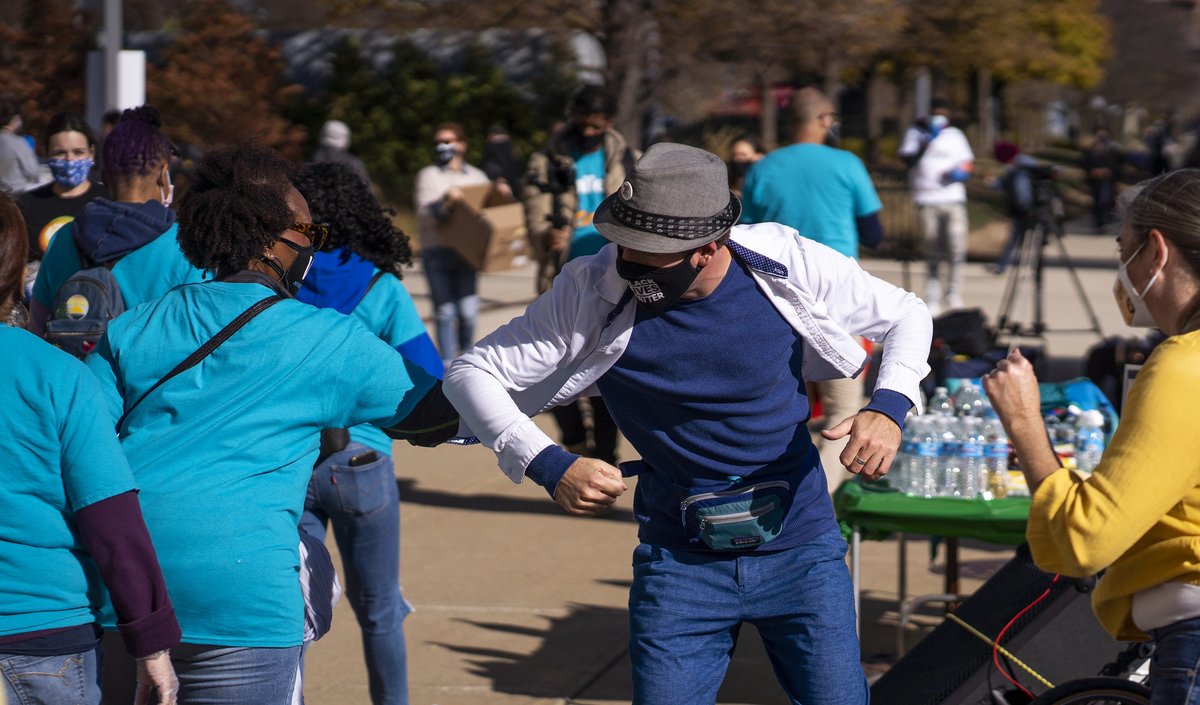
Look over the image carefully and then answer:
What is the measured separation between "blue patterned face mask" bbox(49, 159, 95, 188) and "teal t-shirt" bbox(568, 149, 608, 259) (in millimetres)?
2567

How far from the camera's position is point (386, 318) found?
4469mm

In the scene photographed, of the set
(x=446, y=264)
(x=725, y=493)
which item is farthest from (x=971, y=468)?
(x=446, y=264)

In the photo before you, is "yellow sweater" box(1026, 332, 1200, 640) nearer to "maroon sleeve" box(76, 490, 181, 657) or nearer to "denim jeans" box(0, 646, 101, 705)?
"maroon sleeve" box(76, 490, 181, 657)

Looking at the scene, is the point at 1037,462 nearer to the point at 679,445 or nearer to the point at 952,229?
the point at 679,445

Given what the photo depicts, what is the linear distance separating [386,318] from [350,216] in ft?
1.06

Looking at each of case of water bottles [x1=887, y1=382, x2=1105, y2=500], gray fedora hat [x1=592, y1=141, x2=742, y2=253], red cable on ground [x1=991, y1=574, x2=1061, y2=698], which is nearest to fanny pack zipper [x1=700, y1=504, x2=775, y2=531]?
gray fedora hat [x1=592, y1=141, x2=742, y2=253]

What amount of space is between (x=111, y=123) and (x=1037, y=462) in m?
7.62

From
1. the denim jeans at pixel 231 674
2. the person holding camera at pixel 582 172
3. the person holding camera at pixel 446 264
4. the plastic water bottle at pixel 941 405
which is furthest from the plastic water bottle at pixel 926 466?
the person holding camera at pixel 446 264

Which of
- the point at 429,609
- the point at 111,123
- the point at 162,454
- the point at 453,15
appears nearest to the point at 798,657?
the point at 162,454

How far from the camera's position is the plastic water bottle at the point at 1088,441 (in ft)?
17.4

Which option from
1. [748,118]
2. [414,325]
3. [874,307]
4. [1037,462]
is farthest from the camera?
[748,118]

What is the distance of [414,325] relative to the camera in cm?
448

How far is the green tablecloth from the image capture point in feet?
16.2

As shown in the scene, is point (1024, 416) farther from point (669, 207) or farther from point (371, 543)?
point (371, 543)
